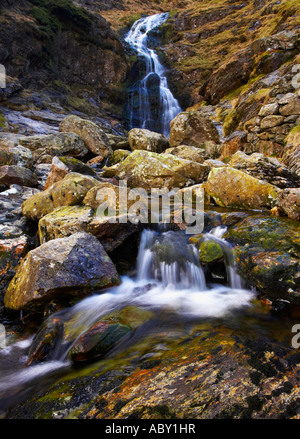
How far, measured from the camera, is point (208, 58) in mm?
38844

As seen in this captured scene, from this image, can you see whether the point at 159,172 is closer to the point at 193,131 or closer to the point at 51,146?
the point at 193,131

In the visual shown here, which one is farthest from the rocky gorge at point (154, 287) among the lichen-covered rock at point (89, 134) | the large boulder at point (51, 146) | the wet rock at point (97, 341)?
the lichen-covered rock at point (89, 134)

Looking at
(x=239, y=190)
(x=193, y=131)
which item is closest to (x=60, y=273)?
(x=239, y=190)

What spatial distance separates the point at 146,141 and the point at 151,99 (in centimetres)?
2234

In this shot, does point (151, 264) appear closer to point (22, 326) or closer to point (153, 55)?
point (22, 326)

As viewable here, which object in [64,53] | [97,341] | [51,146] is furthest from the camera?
[64,53]

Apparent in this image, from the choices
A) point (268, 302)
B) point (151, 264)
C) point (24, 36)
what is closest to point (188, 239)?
point (151, 264)

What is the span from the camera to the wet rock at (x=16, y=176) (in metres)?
8.42

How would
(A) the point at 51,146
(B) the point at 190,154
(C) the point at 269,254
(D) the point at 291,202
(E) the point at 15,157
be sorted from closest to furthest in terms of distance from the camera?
1. (C) the point at 269,254
2. (D) the point at 291,202
3. (E) the point at 15,157
4. (B) the point at 190,154
5. (A) the point at 51,146

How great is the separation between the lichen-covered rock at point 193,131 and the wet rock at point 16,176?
8.82 metres

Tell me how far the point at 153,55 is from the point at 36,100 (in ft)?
84.8

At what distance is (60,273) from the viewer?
12.7 ft

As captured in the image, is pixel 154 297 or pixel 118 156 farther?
pixel 118 156

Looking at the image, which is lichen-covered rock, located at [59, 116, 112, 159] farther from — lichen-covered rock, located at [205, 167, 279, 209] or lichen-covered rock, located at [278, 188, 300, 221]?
lichen-covered rock, located at [278, 188, 300, 221]
